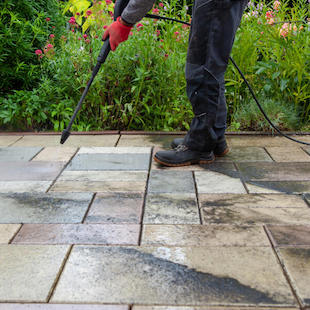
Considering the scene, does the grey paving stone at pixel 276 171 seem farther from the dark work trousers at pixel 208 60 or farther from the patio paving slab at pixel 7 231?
the patio paving slab at pixel 7 231

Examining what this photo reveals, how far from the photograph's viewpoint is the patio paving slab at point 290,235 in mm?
1952

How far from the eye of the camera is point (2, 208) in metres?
2.38

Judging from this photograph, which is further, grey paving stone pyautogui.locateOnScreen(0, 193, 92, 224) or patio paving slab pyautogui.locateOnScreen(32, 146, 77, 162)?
patio paving slab pyautogui.locateOnScreen(32, 146, 77, 162)

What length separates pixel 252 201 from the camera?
2438 millimetres

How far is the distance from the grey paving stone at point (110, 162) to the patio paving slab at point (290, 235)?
118cm

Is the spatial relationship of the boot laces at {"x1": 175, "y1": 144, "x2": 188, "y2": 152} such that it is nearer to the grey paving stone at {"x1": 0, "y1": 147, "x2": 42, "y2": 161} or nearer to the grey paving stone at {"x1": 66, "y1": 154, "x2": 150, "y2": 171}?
the grey paving stone at {"x1": 66, "y1": 154, "x2": 150, "y2": 171}

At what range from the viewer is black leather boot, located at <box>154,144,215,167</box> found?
120 inches

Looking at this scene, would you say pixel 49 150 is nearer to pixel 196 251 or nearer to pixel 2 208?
pixel 2 208

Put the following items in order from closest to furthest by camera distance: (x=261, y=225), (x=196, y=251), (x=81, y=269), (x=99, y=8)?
1. (x=81, y=269)
2. (x=196, y=251)
3. (x=261, y=225)
4. (x=99, y=8)

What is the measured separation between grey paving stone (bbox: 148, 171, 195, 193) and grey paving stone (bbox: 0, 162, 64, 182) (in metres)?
0.66

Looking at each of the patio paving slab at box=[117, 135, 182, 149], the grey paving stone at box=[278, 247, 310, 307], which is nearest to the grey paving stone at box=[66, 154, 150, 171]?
the patio paving slab at box=[117, 135, 182, 149]

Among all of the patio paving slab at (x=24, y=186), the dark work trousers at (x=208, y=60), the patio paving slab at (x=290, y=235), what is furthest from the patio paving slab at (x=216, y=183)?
the patio paving slab at (x=24, y=186)

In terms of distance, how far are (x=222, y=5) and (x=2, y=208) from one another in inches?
68.8

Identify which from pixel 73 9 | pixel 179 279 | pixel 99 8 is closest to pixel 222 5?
pixel 179 279
